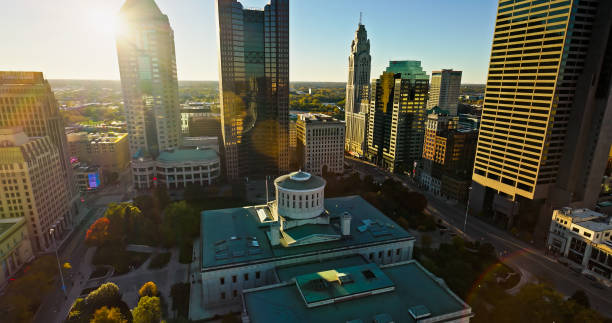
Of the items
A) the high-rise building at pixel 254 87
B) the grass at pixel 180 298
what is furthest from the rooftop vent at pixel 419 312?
the high-rise building at pixel 254 87

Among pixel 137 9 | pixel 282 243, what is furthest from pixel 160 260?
pixel 137 9

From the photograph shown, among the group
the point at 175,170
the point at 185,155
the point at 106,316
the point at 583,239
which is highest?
the point at 185,155

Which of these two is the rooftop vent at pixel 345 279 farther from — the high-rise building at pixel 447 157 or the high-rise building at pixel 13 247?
the high-rise building at pixel 447 157

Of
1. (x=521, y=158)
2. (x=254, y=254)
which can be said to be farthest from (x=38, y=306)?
(x=521, y=158)

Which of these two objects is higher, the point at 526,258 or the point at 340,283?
the point at 340,283

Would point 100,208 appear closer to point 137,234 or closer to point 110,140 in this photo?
point 137,234

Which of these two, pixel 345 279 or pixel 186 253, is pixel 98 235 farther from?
pixel 345 279

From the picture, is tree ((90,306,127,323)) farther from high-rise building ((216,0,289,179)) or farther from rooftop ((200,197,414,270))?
high-rise building ((216,0,289,179))

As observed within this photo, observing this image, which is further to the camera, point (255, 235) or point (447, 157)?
point (447, 157)
